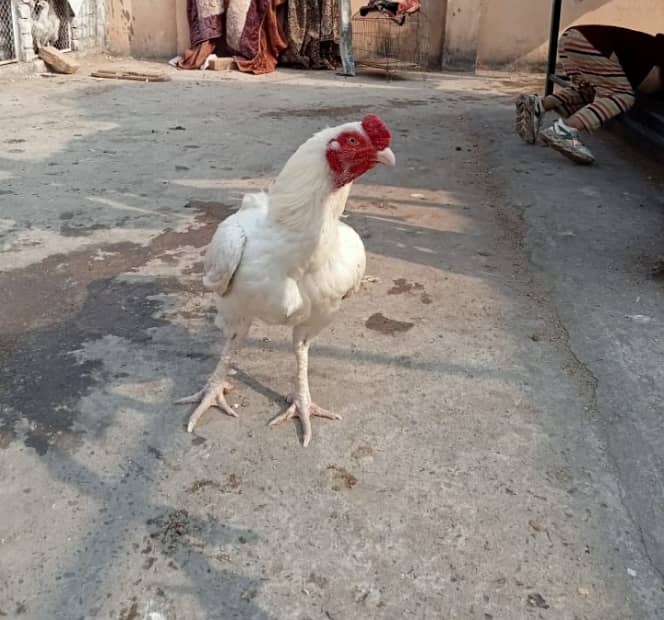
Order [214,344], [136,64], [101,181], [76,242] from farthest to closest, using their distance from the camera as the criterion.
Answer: [136,64]
[101,181]
[76,242]
[214,344]

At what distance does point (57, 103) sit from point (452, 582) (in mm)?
8700

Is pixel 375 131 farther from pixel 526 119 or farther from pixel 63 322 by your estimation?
pixel 526 119

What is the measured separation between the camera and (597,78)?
657 centimetres

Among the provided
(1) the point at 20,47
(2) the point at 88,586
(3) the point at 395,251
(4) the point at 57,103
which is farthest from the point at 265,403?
(1) the point at 20,47

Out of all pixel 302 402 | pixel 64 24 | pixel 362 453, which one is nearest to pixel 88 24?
pixel 64 24

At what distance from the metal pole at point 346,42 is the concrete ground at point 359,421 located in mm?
7285

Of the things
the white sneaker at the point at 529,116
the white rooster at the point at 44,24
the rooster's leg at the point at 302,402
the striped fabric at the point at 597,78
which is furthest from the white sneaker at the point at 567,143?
the white rooster at the point at 44,24

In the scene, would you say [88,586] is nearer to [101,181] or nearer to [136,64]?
[101,181]

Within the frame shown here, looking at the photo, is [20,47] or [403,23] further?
[403,23]

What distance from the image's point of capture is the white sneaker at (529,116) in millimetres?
7059

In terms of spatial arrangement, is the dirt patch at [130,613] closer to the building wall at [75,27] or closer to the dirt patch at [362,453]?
the dirt patch at [362,453]

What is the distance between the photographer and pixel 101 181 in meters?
5.73

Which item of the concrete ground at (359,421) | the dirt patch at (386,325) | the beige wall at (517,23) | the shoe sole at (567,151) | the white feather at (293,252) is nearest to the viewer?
the concrete ground at (359,421)

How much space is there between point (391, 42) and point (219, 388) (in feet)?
39.9
